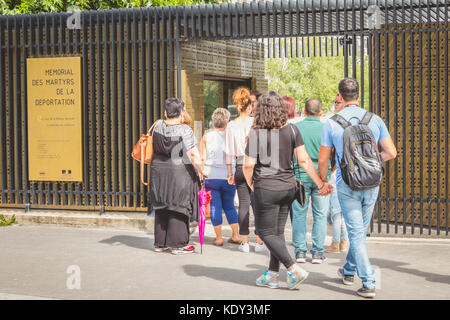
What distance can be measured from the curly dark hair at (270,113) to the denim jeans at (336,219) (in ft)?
6.59

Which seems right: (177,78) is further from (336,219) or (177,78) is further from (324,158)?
(324,158)

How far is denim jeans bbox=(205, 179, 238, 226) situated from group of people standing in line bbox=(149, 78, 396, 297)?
0.5 inches

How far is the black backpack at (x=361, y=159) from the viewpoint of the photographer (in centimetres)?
594

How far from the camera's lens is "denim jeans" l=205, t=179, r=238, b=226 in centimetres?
854

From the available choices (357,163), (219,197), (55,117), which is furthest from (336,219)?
(55,117)

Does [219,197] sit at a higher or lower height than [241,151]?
lower

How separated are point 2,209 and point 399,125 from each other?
6135mm

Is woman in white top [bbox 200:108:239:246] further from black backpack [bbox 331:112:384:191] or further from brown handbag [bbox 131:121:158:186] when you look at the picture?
black backpack [bbox 331:112:384:191]

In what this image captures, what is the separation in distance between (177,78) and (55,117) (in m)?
2.01

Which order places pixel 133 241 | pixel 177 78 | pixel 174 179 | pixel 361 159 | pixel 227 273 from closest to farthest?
1. pixel 361 159
2. pixel 227 273
3. pixel 174 179
4. pixel 133 241
5. pixel 177 78

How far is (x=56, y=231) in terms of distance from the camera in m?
9.84

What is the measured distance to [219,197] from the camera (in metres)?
8.59

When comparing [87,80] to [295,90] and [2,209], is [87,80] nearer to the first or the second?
[2,209]
